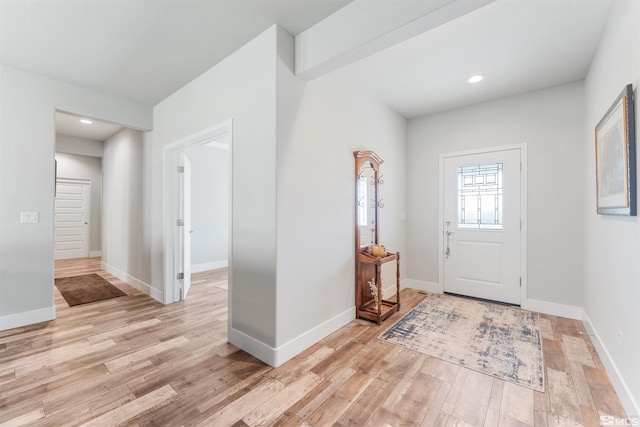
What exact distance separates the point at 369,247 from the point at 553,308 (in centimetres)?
221

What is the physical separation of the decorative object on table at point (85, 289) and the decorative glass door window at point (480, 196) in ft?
16.1

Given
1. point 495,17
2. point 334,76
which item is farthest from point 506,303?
point 334,76

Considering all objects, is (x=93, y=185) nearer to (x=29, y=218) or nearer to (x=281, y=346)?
(x=29, y=218)

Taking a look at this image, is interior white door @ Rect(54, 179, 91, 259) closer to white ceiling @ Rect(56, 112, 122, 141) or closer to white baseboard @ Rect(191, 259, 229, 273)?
white ceiling @ Rect(56, 112, 122, 141)

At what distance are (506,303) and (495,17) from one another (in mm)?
3151

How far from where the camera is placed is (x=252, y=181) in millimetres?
2326

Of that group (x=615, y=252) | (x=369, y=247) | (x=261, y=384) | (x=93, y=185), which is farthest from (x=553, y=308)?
(x=93, y=185)

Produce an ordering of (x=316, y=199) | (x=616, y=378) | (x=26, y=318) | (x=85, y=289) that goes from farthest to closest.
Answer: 1. (x=85, y=289)
2. (x=26, y=318)
3. (x=316, y=199)
4. (x=616, y=378)

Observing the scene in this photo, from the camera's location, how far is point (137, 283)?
166 inches

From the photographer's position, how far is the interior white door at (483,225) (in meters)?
3.49

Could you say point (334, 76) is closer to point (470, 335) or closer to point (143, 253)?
point (470, 335)

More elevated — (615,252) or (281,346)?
(615,252)

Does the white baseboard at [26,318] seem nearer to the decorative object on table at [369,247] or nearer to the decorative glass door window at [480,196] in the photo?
the decorative object on table at [369,247]

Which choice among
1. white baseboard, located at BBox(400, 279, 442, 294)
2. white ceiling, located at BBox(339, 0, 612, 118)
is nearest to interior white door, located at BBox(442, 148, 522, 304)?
white baseboard, located at BBox(400, 279, 442, 294)
